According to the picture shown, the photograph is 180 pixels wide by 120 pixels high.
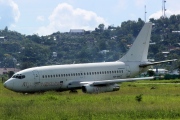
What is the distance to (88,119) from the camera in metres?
27.3

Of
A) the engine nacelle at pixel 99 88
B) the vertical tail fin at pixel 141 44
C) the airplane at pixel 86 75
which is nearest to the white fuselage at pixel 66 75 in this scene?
the airplane at pixel 86 75

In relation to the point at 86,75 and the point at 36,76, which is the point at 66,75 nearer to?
the point at 86,75

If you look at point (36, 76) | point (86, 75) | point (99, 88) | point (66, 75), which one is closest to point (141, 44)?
point (86, 75)

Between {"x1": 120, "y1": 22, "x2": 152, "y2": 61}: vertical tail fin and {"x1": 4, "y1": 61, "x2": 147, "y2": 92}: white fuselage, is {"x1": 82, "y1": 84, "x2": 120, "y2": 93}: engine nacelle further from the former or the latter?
{"x1": 120, "y1": 22, "x2": 152, "y2": 61}: vertical tail fin

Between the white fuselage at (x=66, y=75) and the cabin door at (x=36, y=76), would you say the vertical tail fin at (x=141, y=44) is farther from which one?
the cabin door at (x=36, y=76)

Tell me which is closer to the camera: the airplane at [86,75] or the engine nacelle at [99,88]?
the airplane at [86,75]

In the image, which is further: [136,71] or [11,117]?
[136,71]

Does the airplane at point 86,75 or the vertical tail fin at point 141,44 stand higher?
the vertical tail fin at point 141,44

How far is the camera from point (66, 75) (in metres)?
51.4

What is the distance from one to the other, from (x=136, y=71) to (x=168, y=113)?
2713 cm

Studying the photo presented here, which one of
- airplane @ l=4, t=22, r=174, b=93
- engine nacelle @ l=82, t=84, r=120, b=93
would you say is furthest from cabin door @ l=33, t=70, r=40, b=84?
engine nacelle @ l=82, t=84, r=120, b=93

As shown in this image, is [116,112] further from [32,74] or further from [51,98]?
[32,74]

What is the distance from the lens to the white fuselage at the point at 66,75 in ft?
160

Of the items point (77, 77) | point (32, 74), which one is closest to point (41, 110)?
point (32, 74)
